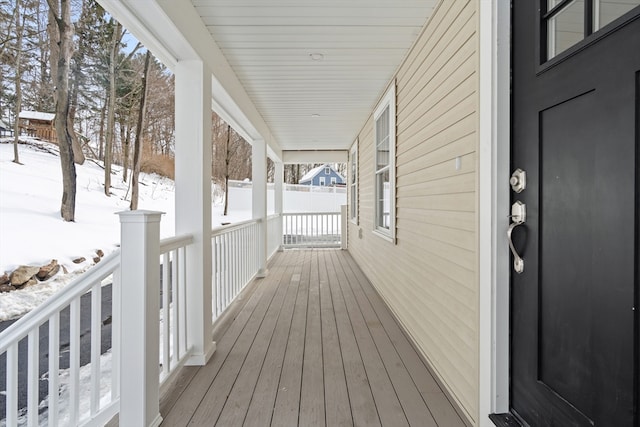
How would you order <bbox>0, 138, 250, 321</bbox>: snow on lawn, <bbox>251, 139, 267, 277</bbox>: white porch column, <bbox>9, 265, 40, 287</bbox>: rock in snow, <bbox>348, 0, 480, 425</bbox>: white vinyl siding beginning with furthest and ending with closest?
1. <bbox>251, 139, 267, 277</bbox>: white porch column
2. <bbox>9, 265, 40, 287</bbox>: rock in snow
3. <bbox>0, 138, 250, 321</bbox>: snow on lawn
4. <bbox>348, 0, 480, 425</bbox>: white vinyl siding

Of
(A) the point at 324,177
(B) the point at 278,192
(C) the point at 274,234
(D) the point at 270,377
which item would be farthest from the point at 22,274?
(A) the point at 324,177

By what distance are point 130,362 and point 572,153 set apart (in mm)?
2067

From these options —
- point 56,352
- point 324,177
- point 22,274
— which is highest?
point 324,177

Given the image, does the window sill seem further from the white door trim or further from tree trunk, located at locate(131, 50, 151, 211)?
tree trunk, located at locate(131, 50, 151, 211)

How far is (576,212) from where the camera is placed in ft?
3.59

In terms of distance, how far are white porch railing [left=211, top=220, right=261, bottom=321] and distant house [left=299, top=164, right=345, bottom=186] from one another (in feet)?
55.3

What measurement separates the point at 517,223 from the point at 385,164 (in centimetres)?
280

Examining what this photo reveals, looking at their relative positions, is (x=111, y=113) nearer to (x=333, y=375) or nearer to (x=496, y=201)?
(x=333, y=375)

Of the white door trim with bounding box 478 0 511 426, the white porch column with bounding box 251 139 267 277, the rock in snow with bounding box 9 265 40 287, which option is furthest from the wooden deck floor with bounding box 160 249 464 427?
the white porch column with bounding box 251 139 267 277

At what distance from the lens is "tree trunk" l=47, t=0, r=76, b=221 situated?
80.7 inches

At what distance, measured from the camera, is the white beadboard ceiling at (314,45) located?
2.22 meters

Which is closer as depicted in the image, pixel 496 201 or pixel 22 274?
pixel 496 201

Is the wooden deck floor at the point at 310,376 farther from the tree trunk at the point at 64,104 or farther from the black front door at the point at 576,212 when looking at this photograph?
the tree trunk at the point at 64,104

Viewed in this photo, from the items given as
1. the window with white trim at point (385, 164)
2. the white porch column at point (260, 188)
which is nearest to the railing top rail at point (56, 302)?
the window with white trim at point (385, 164)
